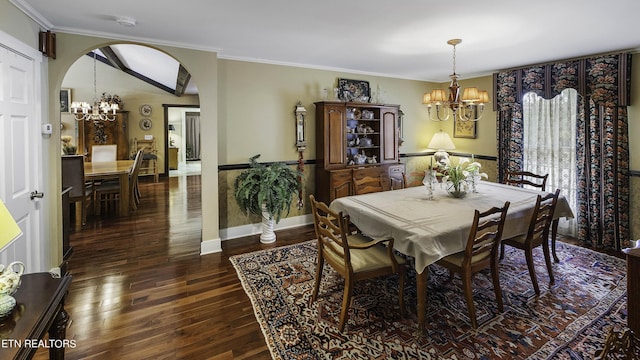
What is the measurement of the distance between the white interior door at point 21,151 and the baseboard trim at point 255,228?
189cm

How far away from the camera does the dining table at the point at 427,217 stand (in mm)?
2162

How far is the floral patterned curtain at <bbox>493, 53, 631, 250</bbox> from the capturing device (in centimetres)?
368

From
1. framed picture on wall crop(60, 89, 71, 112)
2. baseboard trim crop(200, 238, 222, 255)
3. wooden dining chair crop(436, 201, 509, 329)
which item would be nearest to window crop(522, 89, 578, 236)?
wooden dining chair crop(436, 201, 509, 329)

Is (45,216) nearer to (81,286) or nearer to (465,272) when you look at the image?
(81,286)

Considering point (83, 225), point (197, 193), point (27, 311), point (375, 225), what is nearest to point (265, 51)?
point (375, 225)

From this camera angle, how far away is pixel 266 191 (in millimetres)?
3855

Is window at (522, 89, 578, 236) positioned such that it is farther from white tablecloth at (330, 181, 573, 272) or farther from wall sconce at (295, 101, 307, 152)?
wall sconce at (295, 101, 307, 152)

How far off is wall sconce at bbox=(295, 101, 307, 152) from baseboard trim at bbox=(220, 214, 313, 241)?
1.10 m

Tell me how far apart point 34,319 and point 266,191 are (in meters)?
2.73

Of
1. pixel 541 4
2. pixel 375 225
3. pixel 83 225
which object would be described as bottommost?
pixel 83 225

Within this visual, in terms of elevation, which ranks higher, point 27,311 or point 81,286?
point 27,311

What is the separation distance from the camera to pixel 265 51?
3.84m

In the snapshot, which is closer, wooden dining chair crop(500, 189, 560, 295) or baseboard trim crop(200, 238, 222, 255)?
wooden dining chair crop(500, 189, 560, 295)

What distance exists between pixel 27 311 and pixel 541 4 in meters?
3.67
